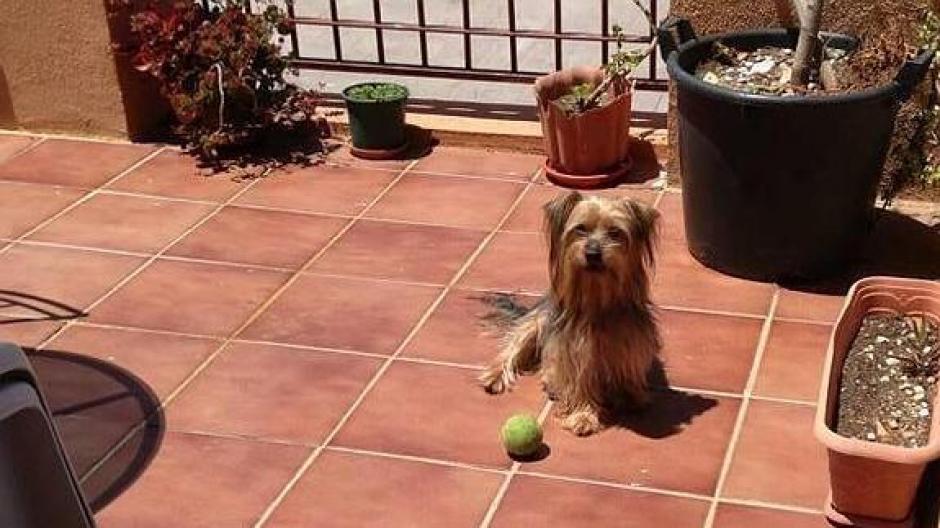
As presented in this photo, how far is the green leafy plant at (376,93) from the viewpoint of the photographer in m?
5.34

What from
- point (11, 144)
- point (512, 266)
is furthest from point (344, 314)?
point (11, 144)

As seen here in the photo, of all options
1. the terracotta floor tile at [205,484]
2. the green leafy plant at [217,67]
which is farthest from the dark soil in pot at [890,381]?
the green leafy plant at [217,67]

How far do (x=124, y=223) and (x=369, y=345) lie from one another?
141cm

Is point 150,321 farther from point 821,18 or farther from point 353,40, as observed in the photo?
point 353,40

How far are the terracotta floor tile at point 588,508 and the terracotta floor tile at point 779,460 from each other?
0.15 metres

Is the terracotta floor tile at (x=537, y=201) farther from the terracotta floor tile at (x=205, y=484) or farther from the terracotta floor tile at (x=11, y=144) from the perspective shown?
the terracotta floor tile at (x=11, y=144)

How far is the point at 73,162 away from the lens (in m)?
5.56

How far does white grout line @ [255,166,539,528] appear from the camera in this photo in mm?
3398

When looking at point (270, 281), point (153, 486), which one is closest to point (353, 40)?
point (270, 281)

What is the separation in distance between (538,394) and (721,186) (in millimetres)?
956

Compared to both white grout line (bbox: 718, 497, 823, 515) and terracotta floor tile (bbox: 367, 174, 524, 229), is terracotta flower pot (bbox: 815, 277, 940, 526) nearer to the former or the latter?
white grout line (bbox: 718, 497, 823, 515)

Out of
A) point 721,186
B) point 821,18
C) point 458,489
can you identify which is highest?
point 821,18

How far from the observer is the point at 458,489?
339cm

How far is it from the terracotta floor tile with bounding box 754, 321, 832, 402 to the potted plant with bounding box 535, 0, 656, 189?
1.15m
